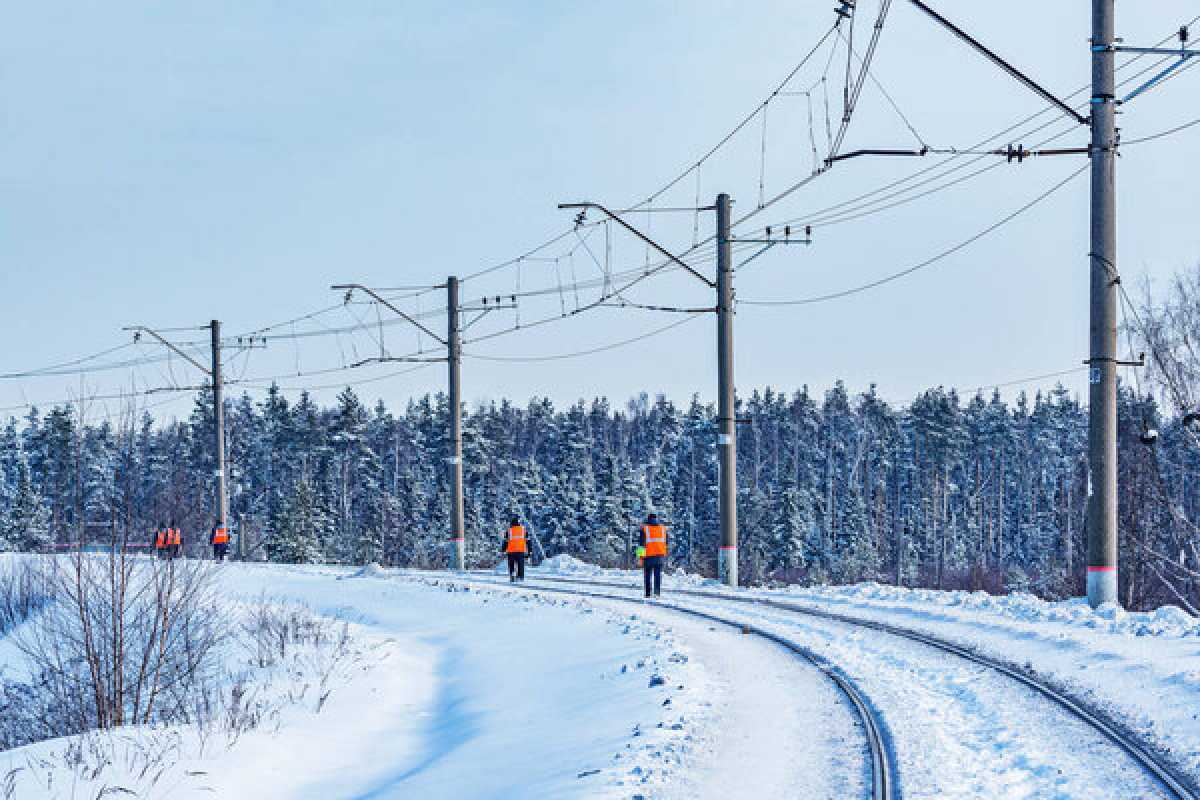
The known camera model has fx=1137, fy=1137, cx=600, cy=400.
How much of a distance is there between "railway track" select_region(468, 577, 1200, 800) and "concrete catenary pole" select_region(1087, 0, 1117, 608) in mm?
3600

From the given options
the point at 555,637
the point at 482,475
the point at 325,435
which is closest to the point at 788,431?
the point at 482,475

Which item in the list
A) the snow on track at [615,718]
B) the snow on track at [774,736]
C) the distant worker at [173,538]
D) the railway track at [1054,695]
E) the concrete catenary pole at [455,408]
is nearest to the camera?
the railway track at [1054,695]

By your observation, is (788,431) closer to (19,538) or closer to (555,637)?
(19,538)

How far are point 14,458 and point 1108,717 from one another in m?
132

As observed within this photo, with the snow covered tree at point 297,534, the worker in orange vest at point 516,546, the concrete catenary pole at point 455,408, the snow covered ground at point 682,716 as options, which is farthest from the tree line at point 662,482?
the snow covered ground at point 682,716

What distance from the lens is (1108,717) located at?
10.4 meters

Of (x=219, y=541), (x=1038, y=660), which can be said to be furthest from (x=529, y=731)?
(x=219, y=541)

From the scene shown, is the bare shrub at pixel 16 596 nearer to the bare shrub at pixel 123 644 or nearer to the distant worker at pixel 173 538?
the bare shrub at pixel 123 644

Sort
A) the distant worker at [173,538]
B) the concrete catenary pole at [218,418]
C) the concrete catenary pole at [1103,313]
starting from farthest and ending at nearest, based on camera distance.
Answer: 1. the concrete catenary pole at [218,418]
2. the concrete catenary pole at [1103,313]
3. the distant worker at [173,538]

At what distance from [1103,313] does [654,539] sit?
10.1 meters

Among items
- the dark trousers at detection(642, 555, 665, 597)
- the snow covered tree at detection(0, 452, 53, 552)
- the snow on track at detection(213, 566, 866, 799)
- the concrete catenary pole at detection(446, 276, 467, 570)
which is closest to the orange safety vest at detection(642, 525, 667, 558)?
the dark trousers at detection(642, 555, 665, 597)

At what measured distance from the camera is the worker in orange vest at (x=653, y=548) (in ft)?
78.1

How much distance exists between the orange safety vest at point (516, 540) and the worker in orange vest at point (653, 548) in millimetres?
6206

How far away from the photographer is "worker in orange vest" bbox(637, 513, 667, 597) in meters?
23.8
